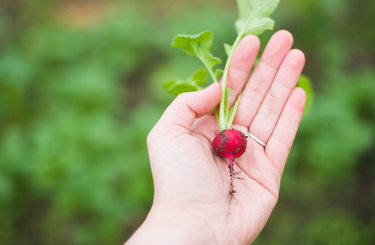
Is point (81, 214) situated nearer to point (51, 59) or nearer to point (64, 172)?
point (64, 172)

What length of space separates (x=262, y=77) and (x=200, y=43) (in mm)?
622

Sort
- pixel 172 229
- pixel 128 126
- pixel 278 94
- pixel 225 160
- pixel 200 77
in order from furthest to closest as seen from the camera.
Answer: pixel 128 126 < pixel 200 77 < pixel 278 94 < pixel 225 160 < pixel 172 229

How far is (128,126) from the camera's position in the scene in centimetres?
414

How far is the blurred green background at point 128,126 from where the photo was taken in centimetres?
350

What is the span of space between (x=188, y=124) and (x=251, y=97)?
0.73 m

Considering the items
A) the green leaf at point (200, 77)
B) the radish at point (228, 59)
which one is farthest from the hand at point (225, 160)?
the green leaf at point (200, 77)

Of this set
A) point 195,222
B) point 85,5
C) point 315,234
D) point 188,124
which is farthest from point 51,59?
point 315,234

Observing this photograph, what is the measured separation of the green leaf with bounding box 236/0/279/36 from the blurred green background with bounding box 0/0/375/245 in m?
1.71

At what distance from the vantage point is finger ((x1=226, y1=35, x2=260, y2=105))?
2482mm

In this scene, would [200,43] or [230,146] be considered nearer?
[230,146]

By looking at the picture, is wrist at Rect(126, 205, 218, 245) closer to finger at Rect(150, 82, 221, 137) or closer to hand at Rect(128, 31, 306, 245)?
hand at Rect(128, 31, 306, 245)

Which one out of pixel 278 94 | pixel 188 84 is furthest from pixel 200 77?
pixel 278 94

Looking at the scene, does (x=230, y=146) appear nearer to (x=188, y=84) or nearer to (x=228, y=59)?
(x=188, y=84)

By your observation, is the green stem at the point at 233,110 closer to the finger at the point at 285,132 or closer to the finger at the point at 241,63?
the finger at the point at 241,63
